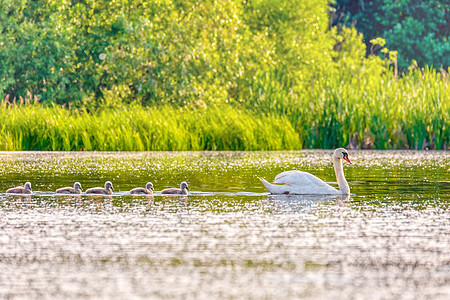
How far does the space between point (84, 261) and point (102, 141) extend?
712 inches

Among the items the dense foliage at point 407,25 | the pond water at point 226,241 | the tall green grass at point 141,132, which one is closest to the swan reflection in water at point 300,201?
the pond water at point 226,241

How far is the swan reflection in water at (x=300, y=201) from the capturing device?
37.6ft

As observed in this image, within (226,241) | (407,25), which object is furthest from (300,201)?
(407,25)

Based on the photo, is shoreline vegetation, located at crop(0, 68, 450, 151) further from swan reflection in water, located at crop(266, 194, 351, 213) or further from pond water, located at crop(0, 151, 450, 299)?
swan reflection in water, located at crop(266, 194, 351, 213)

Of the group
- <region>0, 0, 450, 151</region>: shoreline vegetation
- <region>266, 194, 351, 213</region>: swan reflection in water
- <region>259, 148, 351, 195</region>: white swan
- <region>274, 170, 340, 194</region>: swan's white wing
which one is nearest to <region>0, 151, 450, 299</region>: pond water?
<region>266, 194, 351, 213</region>: swan reflection in water

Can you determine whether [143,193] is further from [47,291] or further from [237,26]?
[237,26]

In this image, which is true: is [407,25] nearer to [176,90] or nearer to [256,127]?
[176,90]

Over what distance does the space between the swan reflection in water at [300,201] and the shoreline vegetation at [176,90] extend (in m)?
13.0

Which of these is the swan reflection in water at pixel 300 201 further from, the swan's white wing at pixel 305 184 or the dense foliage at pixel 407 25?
the dense foliage at pixel 407 25

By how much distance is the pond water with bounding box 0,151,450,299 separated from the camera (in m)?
6.75

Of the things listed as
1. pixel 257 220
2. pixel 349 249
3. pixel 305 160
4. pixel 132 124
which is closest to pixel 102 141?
pixel 132 124

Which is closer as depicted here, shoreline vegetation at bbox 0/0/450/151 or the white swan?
the white swan

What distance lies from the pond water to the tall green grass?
9.80m

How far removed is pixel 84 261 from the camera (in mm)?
7672
